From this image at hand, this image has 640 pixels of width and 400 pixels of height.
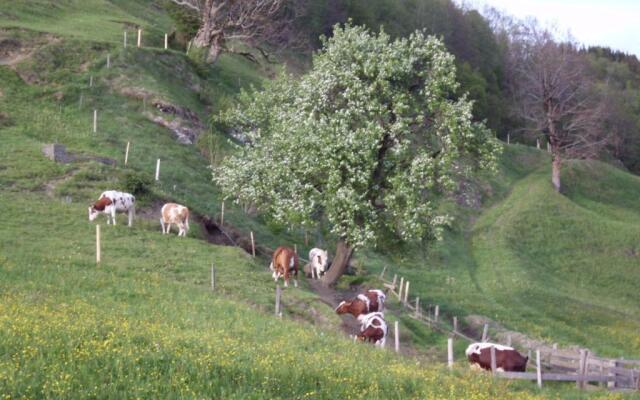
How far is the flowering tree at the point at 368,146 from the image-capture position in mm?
32844

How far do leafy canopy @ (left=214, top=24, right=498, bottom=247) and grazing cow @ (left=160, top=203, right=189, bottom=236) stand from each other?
245 cm

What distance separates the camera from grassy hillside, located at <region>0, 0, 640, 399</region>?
54.0ft

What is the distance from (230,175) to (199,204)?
6834 mm

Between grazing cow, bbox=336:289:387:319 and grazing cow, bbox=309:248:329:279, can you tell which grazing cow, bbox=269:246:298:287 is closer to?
grazing cow, bbox=336:289:387:319

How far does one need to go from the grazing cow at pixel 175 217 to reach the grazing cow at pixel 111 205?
57.5 inches

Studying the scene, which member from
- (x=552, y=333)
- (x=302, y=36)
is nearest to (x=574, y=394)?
(x=552, y=333)

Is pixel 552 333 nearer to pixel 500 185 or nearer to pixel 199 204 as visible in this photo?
pixel 199 204

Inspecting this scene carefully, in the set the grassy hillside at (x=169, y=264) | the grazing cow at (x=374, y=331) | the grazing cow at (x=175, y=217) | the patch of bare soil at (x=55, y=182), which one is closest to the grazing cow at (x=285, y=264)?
the grassy hillside at (x=169, y=264)

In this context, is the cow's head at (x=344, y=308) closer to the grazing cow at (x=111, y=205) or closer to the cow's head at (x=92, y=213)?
the grazing cow at (x=111, y=205)

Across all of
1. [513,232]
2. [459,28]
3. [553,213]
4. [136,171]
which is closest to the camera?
[136,171]

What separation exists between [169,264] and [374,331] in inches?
340

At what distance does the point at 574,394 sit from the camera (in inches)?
978

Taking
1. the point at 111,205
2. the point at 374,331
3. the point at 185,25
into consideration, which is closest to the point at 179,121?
the point at 111,205

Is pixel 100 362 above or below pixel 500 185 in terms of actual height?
below
